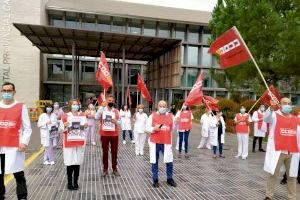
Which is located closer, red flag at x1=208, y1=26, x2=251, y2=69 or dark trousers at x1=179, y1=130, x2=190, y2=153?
red flag at x1=208, y1=26, x2=251, y2=69

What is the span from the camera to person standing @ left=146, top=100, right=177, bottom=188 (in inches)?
308

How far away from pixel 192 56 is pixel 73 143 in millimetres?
38342

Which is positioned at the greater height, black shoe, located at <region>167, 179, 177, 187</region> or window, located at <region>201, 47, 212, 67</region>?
window, located at <region>201, 47, 212, 67</region>

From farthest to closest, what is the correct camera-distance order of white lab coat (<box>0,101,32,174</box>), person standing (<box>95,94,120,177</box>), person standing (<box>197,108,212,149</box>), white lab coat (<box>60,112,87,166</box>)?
person standing (<box>197,108,212,149</box>) → person standing (<box>95,94,120,177</box>) → white lab coat (<box>60,112,87,166</box>) → white lab coat (<box>0,101,32,174</box>)

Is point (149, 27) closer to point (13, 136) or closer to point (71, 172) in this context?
point (71, 172)

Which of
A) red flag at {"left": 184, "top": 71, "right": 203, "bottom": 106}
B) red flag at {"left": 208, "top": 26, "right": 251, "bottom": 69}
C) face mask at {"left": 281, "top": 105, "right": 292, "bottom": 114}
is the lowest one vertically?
face mask at {"left": 281, "top": 105, "right": 292, "bottom": 114}

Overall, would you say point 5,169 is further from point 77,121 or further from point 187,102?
point 187,102

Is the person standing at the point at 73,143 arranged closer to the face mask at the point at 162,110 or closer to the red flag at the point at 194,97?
the face mask at the point at 162,110

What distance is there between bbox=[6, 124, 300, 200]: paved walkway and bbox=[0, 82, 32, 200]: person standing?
3.86ft

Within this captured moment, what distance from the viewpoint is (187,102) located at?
9.65m

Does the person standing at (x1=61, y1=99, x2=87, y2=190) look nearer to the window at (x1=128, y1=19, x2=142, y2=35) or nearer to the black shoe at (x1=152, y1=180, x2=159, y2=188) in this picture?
the black shoe at (x1=152, y1=180, x2=159, y2=188)

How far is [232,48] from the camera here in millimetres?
8297

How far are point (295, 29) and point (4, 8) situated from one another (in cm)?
2678

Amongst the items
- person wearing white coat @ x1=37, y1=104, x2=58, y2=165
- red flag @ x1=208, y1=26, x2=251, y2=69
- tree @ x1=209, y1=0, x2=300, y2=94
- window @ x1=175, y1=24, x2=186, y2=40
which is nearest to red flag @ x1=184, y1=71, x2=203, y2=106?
red flag @ x1=208, y1=26, x2=251, y2=69
